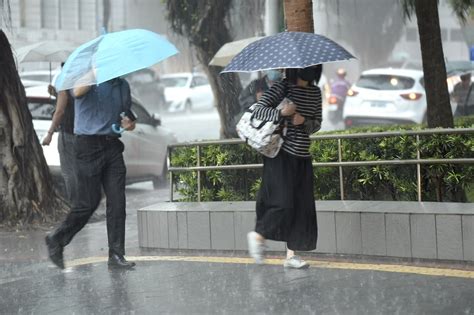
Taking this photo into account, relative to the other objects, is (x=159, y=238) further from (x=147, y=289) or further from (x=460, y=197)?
(x=460, y=197)

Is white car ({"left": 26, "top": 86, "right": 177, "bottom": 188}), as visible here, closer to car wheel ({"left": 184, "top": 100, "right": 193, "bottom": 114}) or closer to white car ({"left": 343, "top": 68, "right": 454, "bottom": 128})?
white car ({"left": 343, "top": 68, "right": 454, "bottom": 128})

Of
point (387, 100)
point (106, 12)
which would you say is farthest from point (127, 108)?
point (106, 12)

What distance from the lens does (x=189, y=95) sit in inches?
1341

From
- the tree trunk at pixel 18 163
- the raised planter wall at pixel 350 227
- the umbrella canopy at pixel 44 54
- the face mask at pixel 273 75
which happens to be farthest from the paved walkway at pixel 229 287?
the umbrella canopy at pixel 44 54

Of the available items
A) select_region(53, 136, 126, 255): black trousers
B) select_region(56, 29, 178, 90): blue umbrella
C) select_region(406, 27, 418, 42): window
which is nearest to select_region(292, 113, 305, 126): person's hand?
select_region(56, 29, 178, 90): blue umbrella

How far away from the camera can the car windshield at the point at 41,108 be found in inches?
521

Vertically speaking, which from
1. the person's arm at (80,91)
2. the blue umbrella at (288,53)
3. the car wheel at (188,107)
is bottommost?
the car wheel at (188,107)

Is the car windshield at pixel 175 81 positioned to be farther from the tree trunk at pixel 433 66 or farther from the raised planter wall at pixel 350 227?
the raised planter wall at pixel 350 227

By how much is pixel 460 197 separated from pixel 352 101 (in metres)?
13.1

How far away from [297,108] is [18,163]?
4580 mm

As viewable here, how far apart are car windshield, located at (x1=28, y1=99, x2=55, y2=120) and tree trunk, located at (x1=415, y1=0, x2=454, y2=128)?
619 cm

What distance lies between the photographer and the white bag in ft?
22.1

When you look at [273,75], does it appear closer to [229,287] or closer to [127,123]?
[127,123]

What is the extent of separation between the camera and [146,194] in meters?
14.4
